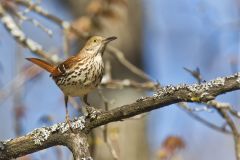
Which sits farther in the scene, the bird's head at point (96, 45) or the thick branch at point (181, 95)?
the bird's head at point (96, 45)

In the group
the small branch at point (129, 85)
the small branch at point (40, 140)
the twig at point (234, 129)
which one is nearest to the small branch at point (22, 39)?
the small branch at point (129, 85)

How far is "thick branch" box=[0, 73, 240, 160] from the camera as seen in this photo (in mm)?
2613

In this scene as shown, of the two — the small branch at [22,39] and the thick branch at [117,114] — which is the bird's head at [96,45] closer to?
the small branch at [22,39]

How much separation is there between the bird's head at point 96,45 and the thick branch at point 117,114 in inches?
55.5

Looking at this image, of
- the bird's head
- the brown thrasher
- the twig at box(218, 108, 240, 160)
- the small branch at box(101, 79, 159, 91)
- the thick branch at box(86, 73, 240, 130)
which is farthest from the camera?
the small branch at box(101, 79, 159, 91)

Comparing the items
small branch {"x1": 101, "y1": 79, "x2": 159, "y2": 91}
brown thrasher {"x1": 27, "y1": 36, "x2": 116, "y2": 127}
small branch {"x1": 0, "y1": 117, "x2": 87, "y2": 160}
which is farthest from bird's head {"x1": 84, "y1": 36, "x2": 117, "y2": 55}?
small branch {"x1": 0, "y1": 117, "x2": 87, "y2": 160}

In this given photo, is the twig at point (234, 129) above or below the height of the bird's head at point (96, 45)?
below

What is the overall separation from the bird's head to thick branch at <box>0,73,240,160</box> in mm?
1411

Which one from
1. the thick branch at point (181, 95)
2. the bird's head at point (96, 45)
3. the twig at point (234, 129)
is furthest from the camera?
the bird's head at point (96, 45)

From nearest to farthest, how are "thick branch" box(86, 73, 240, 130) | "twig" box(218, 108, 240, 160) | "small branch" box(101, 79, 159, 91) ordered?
"thick branch" box(86, 73, 240, 130) → "twig" box(218, 108, 240, 160) → "small branch" box(101, 79, 159, 91)

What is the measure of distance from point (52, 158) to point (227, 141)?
881 centimetres

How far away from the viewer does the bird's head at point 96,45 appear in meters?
4.48

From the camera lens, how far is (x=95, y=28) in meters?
5.74

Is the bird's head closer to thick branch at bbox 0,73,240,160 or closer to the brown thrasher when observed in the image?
the brown thrasher
